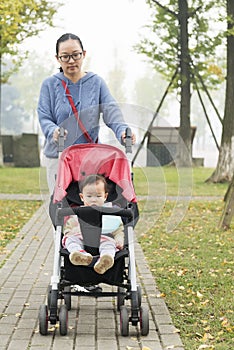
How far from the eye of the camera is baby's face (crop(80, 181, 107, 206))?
19.3 feet

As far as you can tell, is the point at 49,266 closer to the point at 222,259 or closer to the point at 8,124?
the point at 222,259

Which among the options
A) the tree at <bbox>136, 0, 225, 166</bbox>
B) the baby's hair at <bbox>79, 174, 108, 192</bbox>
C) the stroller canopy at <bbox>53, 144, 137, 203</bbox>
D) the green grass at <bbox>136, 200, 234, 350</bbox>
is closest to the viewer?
the green grass at <bbox>136, 200, 234, 350</bbox>

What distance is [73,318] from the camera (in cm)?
619

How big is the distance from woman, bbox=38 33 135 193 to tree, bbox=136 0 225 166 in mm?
17043

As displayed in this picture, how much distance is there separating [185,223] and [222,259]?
3616 millimetres

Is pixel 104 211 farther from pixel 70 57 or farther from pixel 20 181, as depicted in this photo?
pixel 20 181

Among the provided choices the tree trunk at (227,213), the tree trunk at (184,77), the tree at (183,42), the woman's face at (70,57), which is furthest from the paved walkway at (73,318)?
the tree at (183,42)

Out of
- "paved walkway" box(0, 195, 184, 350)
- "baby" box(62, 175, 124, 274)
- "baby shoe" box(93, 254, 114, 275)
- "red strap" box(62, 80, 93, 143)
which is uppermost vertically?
"red strap" box(62, 80, 93, 143)

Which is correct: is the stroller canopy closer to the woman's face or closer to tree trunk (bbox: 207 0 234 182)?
the woman's face

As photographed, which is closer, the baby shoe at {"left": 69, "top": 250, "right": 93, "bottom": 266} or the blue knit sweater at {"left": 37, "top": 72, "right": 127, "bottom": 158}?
the baby shoe at {"left": 69, "top": 250, "right": 93, "bottom": 266}

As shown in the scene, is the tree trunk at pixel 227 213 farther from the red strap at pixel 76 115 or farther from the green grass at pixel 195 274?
the red strap at pixel 76 115

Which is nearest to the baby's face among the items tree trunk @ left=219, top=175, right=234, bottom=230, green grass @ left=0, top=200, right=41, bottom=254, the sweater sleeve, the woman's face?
the sweater sleeve

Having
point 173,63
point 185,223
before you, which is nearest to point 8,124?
point 173,63

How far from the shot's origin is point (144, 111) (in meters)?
5.69
